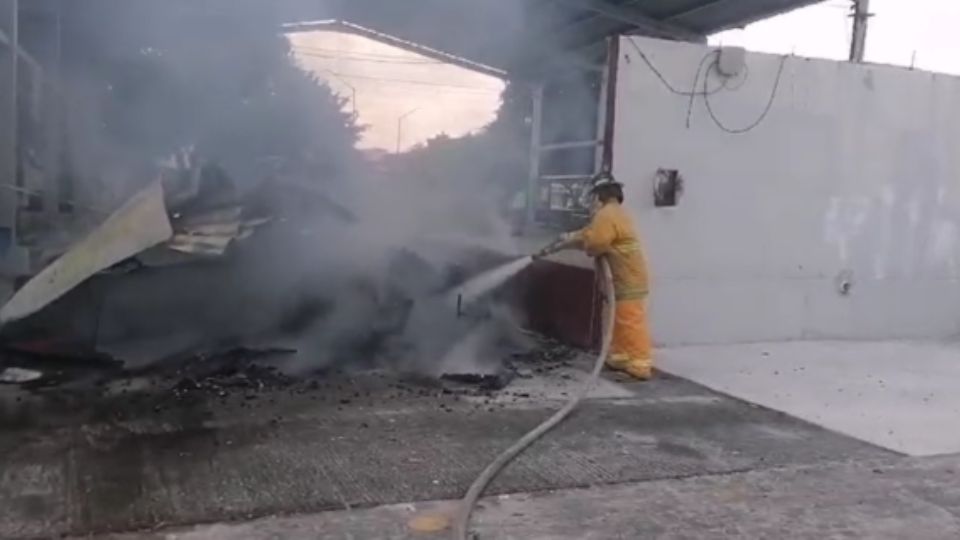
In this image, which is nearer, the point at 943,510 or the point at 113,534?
the point at 113,534

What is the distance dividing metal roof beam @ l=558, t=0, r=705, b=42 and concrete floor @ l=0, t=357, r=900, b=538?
4781 mm

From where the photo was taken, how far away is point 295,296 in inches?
248

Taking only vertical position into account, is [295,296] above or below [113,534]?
above

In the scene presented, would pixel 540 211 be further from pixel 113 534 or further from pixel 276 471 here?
pixel 113 534

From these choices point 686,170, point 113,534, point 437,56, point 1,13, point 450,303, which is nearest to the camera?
point 113,534

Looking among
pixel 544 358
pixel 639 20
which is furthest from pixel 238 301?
pixel 639 20

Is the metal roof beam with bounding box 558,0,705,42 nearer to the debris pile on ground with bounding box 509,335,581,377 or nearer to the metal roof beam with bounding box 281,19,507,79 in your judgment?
the metal roof beam with bounding box 281,19,507,79

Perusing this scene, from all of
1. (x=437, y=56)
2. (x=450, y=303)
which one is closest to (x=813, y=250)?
(x=450, y=303)

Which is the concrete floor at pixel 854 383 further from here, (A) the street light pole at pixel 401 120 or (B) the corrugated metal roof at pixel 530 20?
(A) the street light pole at pixel 401 120

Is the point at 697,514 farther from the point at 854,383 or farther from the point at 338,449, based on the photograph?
the point at 854,383

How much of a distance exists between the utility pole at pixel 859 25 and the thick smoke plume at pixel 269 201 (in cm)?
377

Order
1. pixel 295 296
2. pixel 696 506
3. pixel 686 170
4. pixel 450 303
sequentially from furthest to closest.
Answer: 1. pixel 686 170
2. pixel 450 303
3. pixel 295 296
4. pixel 696 506

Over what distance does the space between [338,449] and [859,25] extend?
303 inches

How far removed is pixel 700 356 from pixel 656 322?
17.7 inches
